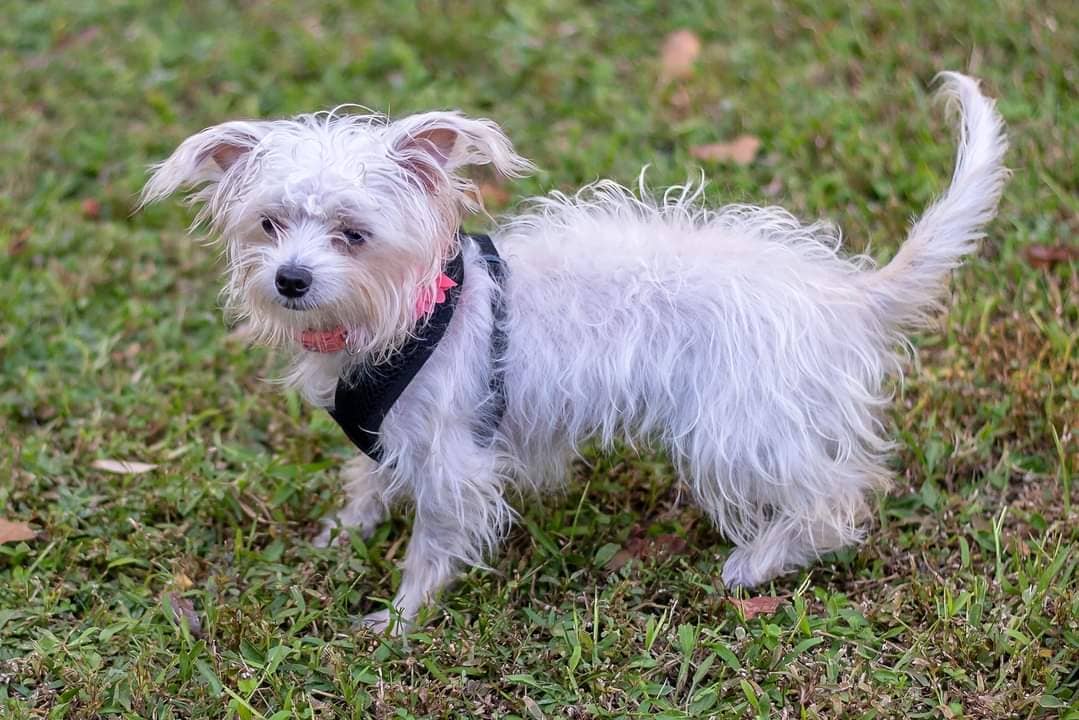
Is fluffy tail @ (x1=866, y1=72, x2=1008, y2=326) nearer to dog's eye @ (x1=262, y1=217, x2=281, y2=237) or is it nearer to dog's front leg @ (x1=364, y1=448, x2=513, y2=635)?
dog's front leg @ (x1=364, y1=448, x2=513, y2=635)

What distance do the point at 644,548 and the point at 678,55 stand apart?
11.2 ft

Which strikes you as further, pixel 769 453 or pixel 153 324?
pixel 153 324

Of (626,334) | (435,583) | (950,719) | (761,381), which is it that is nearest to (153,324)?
(435,583)

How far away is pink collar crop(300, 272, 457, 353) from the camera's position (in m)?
3.56

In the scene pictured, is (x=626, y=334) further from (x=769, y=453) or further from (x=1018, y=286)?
(x=1018, y=286)

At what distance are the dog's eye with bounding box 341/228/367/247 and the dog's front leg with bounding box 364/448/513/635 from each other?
0.75m

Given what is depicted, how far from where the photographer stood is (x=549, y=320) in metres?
3.70

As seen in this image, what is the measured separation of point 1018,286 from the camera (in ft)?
16.1

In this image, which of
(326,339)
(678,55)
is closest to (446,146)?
(326,339)

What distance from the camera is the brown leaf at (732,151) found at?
5762 mm

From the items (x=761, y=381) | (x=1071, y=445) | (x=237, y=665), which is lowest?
(x=237, y=665)

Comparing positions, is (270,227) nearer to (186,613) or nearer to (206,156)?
(206,156)

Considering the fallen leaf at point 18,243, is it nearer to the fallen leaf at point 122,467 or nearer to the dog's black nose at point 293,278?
the fallen leaf at point 122,467

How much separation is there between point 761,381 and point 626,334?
438 mm
